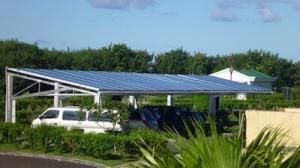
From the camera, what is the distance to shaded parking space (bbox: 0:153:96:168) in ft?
68.8

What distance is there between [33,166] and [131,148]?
3.52m

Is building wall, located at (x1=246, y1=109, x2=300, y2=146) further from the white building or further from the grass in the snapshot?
the white building

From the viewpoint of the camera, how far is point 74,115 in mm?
28844

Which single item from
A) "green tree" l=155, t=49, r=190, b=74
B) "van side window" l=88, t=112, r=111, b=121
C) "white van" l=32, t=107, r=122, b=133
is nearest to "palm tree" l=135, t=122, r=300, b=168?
Answer: "white van" l=32, t=107, r=122, b=133

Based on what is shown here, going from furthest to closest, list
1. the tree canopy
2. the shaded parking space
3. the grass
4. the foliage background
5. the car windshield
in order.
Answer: the tree canopy → the foliage background → the car windshield → the grass → the shaded parking space

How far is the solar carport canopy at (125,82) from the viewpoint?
2983 centimetres

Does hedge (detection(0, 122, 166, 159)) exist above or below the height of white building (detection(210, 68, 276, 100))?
below

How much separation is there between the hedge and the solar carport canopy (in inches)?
169

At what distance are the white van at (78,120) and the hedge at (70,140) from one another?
1138 millimetres

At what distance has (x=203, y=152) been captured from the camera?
14.3 feet

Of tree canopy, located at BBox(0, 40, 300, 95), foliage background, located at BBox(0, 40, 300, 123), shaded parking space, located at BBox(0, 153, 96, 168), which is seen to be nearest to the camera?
shaded parking space, located at BBox(0, 153, 96, 168)

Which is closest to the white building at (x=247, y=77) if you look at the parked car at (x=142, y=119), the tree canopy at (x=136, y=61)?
the tree canopy at (x=136, y=61)

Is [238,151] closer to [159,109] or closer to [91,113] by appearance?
[91,113]

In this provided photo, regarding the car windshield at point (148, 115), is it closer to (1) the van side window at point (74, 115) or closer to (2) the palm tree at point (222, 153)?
(1) the van side window at point (74, 115)
